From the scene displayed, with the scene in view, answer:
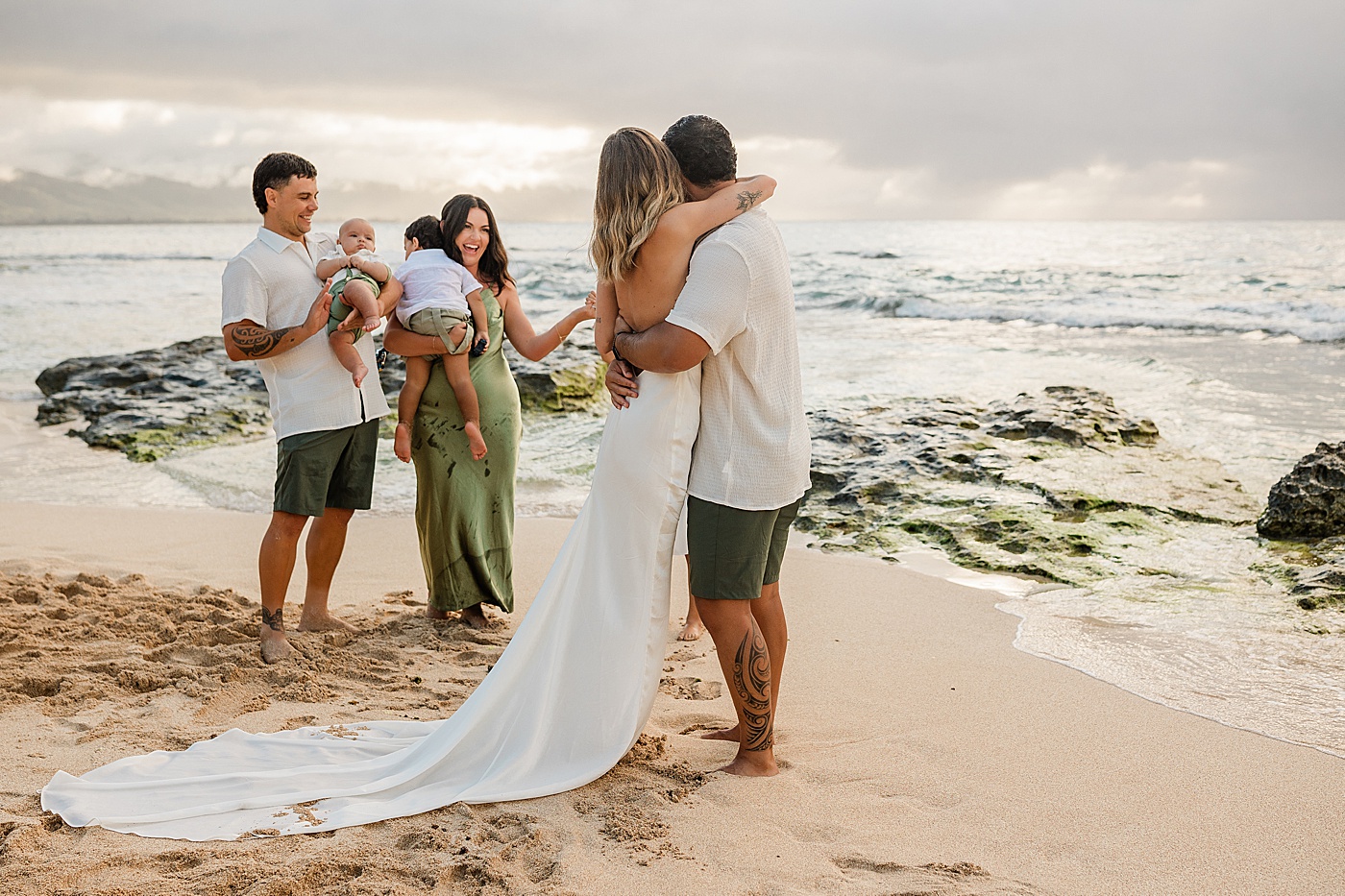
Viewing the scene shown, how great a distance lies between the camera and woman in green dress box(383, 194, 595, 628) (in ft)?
16.2

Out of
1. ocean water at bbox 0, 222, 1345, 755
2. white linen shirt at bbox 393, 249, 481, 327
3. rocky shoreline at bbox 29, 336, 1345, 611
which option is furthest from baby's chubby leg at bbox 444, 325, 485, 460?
rocky shoreline at bbox 29, 336, 1345, 611

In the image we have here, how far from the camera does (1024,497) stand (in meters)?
7.22

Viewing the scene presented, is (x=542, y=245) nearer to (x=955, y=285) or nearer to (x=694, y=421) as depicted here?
(x=955, y=285)

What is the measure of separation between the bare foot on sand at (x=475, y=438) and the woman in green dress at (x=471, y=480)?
0.09 meters

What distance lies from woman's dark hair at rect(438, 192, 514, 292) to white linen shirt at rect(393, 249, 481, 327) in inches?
2.8

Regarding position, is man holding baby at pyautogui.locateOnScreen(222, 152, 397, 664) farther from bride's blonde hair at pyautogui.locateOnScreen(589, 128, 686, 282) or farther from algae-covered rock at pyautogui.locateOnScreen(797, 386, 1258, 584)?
algae-covered rock at pyautogui.locateOnScreen(797, 386, 1258, 584)

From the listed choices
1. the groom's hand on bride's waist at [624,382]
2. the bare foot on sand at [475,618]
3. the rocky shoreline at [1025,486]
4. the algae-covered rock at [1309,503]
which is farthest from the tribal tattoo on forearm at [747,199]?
the algae-covered rock at [1309,503]

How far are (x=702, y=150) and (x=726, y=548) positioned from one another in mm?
1238

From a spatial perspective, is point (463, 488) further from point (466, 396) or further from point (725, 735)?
point (725, 735)

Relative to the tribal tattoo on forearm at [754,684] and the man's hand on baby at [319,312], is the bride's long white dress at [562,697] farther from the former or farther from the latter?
the man's hand on baby at [319,312]

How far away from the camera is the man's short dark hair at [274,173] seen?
14.1ft

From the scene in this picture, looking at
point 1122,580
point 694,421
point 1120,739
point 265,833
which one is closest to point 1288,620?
point 1122,580

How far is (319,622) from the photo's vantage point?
486cm

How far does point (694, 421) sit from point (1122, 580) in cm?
362
